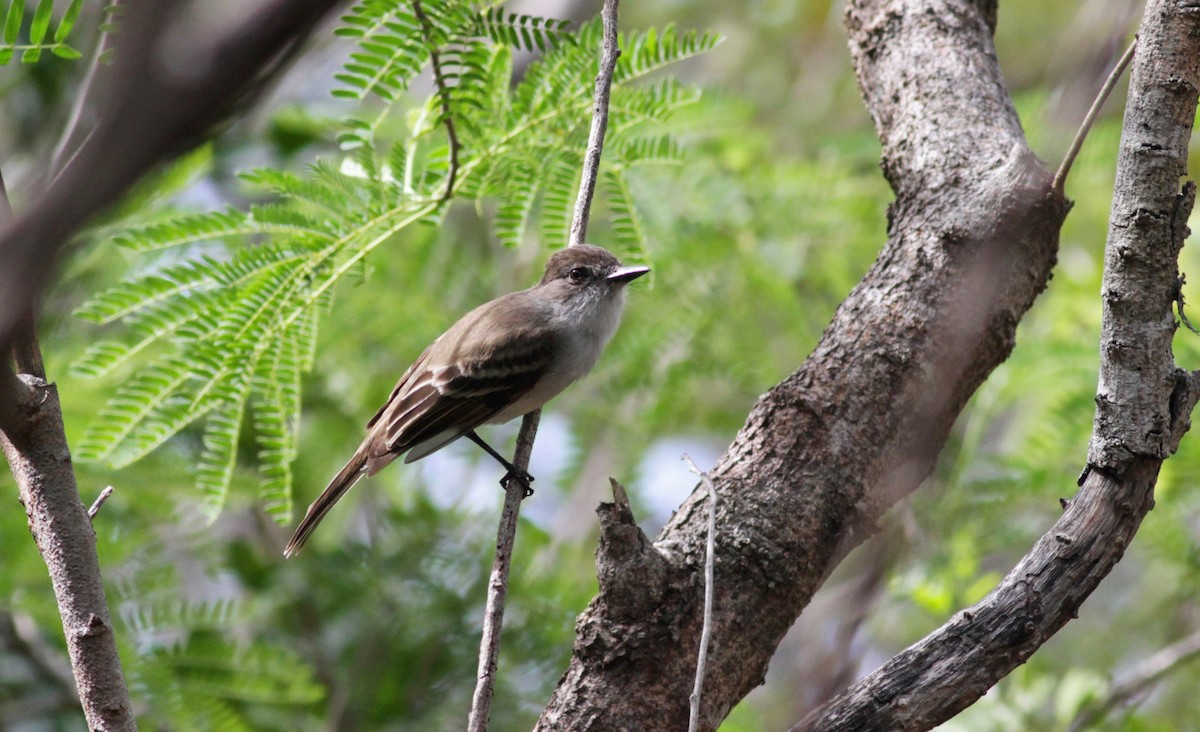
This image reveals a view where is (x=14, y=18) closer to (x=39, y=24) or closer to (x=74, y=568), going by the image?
(x=39, y=24)

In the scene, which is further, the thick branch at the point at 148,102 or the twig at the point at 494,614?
the twig at the point at 494,614

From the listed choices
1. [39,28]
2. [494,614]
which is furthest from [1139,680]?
[39,28]

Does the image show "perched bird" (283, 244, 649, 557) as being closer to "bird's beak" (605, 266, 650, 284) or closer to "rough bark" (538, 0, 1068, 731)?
"bird's beak" (605, 266, 650, 284)

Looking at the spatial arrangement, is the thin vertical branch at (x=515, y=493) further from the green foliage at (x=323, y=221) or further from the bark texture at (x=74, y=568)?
the bark texture at (x=74, y=568)

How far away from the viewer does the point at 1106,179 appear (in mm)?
6406

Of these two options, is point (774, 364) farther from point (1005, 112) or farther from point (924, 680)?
point (924, 680)

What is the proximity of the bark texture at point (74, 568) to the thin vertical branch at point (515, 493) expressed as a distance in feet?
2.66

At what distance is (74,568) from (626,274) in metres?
2.63

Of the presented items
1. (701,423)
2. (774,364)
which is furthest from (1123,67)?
(701,423)

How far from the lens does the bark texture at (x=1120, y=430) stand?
97.8 inches

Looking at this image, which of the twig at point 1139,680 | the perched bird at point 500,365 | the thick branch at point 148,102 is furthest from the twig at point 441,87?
the twig at point 1139,680

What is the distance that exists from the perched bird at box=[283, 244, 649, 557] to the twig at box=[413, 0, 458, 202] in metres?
0.90

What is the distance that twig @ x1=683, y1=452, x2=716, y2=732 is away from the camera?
258cm

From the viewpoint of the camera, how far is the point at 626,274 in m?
4.66
